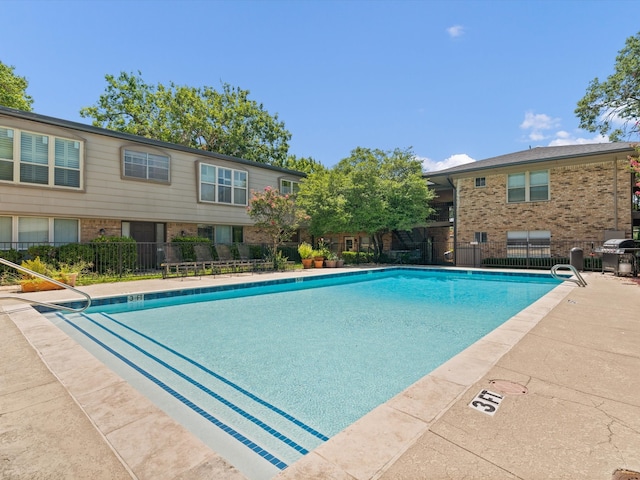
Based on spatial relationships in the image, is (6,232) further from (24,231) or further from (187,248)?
(187,248)

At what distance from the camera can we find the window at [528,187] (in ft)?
52.5

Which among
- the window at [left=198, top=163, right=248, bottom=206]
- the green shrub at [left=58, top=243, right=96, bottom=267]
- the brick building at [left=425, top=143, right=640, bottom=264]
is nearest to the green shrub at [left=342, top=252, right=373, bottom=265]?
the brick building at [left=425, top=143, right=640, bottom=264]

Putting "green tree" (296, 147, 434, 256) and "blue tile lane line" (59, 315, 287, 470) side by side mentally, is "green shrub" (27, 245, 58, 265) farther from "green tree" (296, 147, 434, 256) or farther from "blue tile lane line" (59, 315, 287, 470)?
"green tree" (296, 147, 434, 256)

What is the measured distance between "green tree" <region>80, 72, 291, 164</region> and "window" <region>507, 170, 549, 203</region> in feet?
74.8

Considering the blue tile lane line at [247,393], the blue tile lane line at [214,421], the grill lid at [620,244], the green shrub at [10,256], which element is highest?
the grill lid at [620,244]

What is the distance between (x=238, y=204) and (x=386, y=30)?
10.3 meters

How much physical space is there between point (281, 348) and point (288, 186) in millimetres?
15490

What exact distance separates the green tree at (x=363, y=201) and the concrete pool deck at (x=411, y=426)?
13.5 meters

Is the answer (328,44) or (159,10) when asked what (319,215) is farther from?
(159,10)

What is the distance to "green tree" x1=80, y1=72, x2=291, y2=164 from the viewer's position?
2798 centimetres

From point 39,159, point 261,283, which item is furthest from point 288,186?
point 39,159

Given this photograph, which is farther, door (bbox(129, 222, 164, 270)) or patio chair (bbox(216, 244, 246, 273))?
door (bbox(129, 222, 164, 270))

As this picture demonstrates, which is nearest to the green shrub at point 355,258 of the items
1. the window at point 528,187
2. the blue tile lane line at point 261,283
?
the blue tile lane line at point 261,283

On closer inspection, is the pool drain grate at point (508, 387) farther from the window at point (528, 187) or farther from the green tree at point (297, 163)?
the green tree at point (297, 163)
